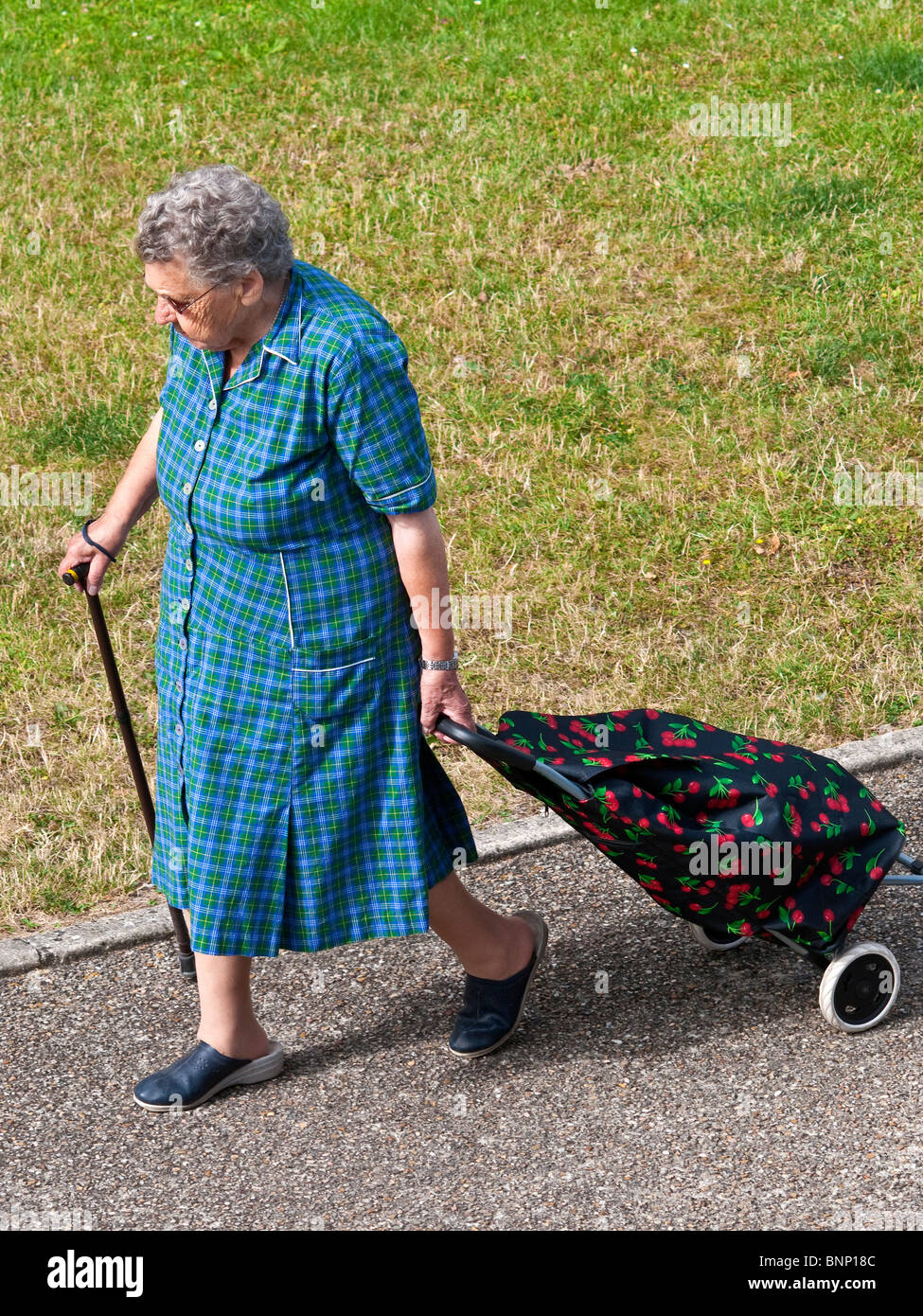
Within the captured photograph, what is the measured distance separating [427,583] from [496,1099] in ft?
4.17

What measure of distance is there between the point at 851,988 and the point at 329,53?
8977 millimetres

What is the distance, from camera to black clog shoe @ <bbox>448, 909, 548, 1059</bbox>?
366 centimetres

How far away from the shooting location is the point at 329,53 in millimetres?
10750

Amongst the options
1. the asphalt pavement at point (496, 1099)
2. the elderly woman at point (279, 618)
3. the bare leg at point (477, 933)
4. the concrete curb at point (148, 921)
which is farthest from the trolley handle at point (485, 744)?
the concrete curb at point (148, 921)

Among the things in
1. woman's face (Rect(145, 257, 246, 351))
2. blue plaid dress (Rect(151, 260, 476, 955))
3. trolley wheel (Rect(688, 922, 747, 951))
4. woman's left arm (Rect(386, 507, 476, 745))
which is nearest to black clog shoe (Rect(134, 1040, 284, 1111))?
blue plaid dress (Rect(151, 260, 476, 955))

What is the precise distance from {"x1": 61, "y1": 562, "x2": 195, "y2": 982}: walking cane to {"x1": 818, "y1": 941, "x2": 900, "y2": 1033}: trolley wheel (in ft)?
5.29

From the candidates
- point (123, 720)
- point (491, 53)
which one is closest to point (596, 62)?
point (491, 53)

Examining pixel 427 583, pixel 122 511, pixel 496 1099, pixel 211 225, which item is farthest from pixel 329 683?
pixel 496 1099

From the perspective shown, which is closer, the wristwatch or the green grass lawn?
the wristwatch

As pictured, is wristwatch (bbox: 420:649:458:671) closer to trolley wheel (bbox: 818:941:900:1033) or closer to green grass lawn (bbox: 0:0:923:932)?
trolley wheel (bbox: 818:941:900:1033)

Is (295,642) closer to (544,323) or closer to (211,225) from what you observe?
(211,225)

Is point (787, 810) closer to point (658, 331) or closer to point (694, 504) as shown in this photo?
point (694, 504)

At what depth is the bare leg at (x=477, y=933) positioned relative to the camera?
3504 millimetres

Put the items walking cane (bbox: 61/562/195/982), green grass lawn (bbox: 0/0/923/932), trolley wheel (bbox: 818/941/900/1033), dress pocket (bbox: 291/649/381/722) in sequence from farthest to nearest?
green grass lawn (bbox: 0/0/923/932) → walking cane (bbox: 61/562/195/982) → trolley wheel (bbox: 818/941/900/1033) → dress pocket (bbox: 291/649/381/722)
